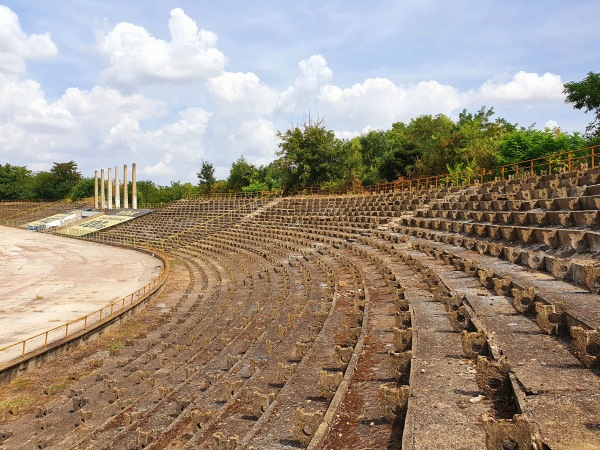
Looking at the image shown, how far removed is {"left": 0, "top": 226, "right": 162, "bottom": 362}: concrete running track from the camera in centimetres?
1792

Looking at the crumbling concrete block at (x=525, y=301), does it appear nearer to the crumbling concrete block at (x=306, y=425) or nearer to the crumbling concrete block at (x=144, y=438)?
the crumbling concrete block at (x=306, y=425)

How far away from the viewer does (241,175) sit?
70375 mm

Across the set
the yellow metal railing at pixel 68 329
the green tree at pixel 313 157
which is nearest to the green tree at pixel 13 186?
the green tree at pixel 313 157

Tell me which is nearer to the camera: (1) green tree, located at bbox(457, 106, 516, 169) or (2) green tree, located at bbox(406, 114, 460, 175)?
(1) green tree, located at bbox(457, 106, 516, 169)

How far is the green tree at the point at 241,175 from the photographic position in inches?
2761

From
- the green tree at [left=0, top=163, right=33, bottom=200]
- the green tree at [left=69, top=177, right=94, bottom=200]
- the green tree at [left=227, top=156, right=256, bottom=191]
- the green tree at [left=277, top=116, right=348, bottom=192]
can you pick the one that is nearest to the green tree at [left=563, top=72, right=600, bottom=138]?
the green tree at [left=277, top=116, right=348, bottom=192]

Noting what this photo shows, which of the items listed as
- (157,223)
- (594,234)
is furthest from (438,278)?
(157,223)

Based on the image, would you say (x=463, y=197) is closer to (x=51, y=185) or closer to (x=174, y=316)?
(x=174, y=316)

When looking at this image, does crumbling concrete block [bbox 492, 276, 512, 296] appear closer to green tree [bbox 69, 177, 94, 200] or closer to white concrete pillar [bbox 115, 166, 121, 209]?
white concrete pillar [bbox 115, 166, 121, 209]

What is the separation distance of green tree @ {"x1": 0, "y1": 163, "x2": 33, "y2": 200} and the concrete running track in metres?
54.2

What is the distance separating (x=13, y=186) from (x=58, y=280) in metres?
81.4

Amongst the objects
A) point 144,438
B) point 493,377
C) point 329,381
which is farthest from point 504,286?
point 144,438

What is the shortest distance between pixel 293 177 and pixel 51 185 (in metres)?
65.3

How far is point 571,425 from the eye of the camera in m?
3.66
